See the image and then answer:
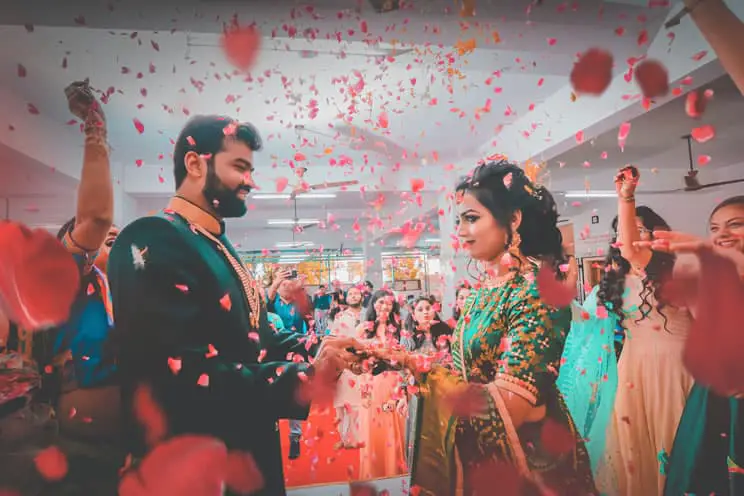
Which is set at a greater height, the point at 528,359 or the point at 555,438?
the point at 528,359

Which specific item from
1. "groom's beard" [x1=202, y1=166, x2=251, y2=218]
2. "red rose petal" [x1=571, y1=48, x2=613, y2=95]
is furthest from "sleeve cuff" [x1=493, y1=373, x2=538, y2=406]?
"red rose petal" [x1=571, y1=48, x2=613, y2=95]

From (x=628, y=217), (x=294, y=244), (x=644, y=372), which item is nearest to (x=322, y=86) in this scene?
(x=294, y=244)

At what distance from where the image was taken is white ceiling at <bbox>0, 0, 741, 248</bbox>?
1365mm

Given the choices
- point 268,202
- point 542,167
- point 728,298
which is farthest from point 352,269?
point 728,298

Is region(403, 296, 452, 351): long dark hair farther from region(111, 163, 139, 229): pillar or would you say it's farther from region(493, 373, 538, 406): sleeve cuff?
region(111, 163, 139, 229): pillar

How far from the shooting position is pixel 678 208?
168 cm

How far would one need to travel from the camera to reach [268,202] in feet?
5.80

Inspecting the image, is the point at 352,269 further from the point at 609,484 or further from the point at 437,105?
the point at 609,484

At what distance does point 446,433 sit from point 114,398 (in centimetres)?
99

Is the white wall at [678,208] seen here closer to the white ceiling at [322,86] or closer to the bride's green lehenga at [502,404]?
the white ceiling at [322,86]

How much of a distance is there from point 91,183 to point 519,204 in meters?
1.34

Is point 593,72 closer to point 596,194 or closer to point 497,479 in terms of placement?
point 596,194

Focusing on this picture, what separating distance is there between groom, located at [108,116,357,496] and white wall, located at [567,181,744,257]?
4.03 feet

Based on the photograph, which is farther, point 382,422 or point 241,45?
point 382,422
